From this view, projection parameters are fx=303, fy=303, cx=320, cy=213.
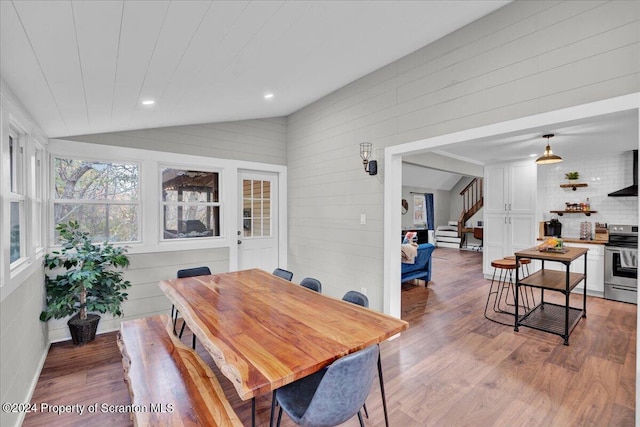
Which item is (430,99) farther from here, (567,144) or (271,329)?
(567,144)

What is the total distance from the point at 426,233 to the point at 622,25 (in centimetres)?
921

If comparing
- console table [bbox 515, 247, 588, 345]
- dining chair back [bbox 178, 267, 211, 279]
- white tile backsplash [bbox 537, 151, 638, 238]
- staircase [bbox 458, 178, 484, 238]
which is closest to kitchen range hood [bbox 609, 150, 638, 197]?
white tile backsplash [bbox 537, 151, 638, 238]

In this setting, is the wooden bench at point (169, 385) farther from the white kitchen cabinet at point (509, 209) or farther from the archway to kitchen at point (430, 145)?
the white kitchen cabinet at point (509, 209)

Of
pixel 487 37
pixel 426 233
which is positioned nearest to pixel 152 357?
pixel 487 37

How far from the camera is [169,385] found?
5.22 feet

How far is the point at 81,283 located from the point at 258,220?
7.63 ft

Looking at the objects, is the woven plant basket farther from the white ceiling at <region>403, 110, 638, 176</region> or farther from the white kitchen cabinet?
the white kitchen cabinet

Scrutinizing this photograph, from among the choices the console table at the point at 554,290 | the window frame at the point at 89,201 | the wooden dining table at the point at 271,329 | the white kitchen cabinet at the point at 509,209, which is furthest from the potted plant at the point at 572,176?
the window frame at the point at 89,201

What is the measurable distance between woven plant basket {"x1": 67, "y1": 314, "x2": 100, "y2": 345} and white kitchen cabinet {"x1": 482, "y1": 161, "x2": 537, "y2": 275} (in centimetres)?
638

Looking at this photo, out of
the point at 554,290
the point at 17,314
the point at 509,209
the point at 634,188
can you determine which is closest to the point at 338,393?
the point at 17,314

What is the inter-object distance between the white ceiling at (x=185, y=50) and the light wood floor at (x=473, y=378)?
219 cm

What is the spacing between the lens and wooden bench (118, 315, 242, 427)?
4.46 feet

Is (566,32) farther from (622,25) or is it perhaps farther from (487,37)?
(487,37)

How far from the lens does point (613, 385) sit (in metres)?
2.39
